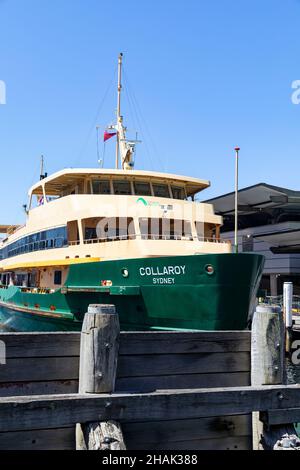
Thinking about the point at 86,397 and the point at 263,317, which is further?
the point at 263,317

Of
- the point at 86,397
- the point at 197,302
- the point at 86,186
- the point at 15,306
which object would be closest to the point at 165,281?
the point at 197,302

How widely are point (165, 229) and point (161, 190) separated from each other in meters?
2.69

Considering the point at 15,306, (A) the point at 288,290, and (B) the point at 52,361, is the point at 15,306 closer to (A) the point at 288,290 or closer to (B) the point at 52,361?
(A) the point at 288,290

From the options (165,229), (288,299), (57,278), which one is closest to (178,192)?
(165,229)

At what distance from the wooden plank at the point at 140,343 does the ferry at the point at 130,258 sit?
730 centimetres

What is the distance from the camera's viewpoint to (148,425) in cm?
508

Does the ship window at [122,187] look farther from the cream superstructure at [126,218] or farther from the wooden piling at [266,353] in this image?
the wooden piling at [266,353]

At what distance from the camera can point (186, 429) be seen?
17.2 feet

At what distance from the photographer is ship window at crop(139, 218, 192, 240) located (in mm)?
16688

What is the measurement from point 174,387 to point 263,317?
4.13 ft

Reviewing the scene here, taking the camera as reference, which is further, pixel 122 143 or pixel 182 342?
pixel 122 143

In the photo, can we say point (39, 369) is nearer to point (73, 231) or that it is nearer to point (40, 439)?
point (40, 439)

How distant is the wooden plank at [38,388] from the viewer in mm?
4719
